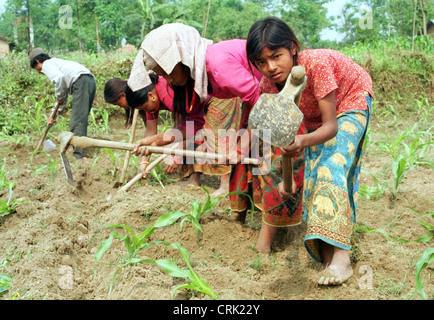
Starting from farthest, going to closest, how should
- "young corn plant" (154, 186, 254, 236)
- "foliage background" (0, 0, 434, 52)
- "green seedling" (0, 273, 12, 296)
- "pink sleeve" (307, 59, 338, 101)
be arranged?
"foliage background" (0, 0, 434, 52) < "young corn plant" (154, 186, 254, 236) < "green seedling" (0, 273, 12, 296) < "pink sleeve" (307, 59, 338, 101)

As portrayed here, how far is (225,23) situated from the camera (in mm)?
37938

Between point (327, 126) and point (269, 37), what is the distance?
49 centimetres

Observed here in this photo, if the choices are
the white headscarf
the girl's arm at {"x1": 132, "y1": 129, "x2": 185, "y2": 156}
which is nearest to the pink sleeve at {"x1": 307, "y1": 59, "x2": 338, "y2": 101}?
the white headscarf

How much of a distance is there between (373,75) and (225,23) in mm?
32722

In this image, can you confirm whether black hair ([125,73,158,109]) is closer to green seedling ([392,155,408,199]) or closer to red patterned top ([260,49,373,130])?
red patterned top ([260,49,373,130])

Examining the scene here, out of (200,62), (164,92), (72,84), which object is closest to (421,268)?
(200,62)

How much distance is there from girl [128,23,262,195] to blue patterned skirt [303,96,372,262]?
673 millimetres

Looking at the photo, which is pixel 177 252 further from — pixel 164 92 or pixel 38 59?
pixel 38 59

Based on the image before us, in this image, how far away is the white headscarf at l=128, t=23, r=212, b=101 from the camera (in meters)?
2.52

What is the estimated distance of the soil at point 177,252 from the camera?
1981mm

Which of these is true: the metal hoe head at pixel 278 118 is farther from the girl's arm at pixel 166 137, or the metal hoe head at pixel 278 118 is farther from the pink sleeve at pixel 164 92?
the pink sleeve at pixel 164 92

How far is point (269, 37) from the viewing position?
73.5 inches

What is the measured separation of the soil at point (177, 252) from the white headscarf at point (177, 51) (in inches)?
39.5

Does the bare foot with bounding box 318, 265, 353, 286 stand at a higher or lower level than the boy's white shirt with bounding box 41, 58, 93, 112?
higher
